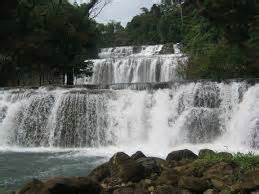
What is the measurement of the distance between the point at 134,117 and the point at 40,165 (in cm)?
586

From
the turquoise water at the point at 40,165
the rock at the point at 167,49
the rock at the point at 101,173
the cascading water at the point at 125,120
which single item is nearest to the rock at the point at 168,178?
the rock at the point at 101,173

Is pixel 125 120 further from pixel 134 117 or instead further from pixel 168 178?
pixel 168 178

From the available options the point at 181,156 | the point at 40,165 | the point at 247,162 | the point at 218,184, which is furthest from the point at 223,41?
the point at 218,184

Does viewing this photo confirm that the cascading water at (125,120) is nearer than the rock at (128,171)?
No

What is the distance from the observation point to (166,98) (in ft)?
66.4

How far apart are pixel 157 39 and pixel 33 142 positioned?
131 ft

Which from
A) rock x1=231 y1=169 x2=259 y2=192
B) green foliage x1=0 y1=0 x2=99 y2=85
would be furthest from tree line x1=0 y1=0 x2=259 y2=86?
rock x1=231 y1=169 x2=259 y2=192

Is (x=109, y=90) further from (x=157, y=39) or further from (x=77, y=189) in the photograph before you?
(x=157, y=39)

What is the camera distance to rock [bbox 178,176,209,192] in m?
9.70

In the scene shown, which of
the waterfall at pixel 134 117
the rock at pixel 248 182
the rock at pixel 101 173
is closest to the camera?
the rock at pixel 248 182

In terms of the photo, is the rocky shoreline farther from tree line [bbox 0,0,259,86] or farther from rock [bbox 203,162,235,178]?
tree line [bbox 0,0,259,86]

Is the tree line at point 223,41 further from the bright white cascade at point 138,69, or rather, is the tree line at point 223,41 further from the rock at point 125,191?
the rock at point 125,191

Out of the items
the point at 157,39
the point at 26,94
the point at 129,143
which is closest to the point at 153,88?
the point at 129,143

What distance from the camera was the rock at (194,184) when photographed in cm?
970
